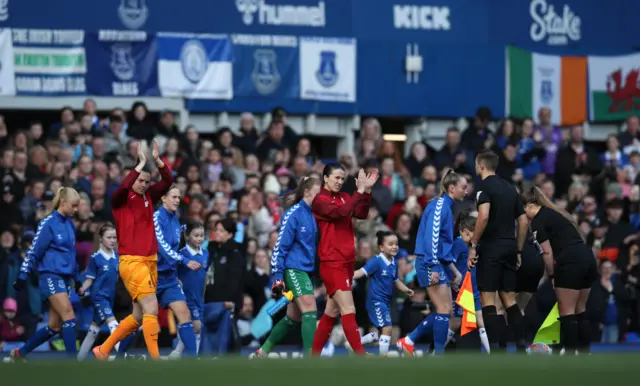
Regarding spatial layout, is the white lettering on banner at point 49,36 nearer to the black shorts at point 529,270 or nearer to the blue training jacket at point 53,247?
the blue training jacket at point 53,247

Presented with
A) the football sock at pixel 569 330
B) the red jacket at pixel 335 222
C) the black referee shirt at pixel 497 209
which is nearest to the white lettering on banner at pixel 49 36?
the red jacket at pixel 335 222

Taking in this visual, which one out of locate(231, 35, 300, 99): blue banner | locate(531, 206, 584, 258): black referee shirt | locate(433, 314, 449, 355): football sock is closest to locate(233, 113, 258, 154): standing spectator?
locate(231, 35, 300, 99): blue banner

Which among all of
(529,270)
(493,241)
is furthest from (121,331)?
(529,270)

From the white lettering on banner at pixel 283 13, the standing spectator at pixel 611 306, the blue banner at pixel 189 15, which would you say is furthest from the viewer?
the white lettering on banner at pixel 283 13

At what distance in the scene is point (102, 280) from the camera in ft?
57.6

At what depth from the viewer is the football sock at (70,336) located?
661 inches

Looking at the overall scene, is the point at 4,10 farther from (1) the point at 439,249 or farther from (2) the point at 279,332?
(1) the point at 439,249

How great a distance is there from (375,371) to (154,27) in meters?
18.5

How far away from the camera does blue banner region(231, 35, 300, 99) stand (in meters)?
25.5

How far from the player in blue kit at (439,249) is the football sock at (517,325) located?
0.77m

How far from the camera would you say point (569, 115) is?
92.2ft

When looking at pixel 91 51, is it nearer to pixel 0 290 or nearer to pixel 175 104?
pixel 175 104

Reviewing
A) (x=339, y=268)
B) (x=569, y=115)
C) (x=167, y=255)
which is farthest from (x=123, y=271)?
(x=569, y=115)

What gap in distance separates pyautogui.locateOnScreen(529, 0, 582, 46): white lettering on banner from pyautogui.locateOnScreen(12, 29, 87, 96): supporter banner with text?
9.17 m
